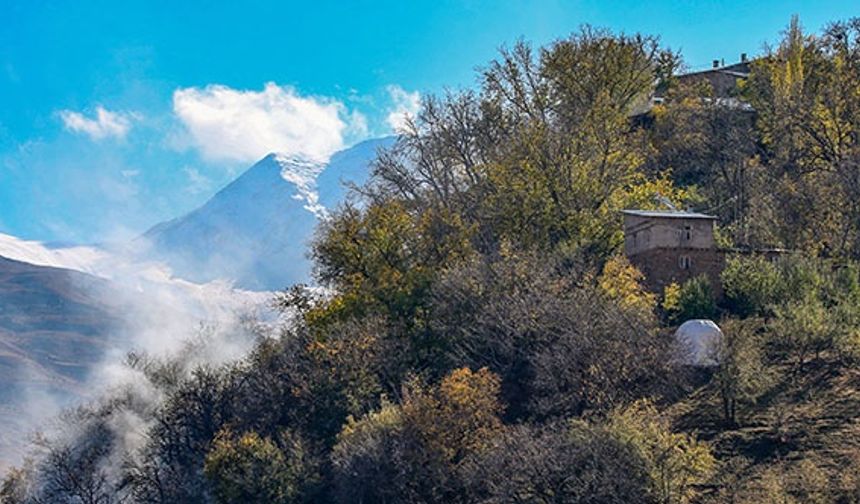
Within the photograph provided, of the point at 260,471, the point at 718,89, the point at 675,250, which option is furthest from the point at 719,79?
the point at 260,471

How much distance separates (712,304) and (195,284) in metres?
173

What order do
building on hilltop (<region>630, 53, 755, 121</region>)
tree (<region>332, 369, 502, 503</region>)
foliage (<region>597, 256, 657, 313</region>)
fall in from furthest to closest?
building on hilltop (<region>630, 53, 755, 121</region>) < foliage (<region>597, 256, 657, 313</region>) < tree (<region>332, 369, 502, 503</region>)

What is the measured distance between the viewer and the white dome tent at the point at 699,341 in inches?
1153

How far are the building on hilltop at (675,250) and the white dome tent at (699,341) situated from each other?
18.4 ft

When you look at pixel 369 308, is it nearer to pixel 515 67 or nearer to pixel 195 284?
pixel 515 67

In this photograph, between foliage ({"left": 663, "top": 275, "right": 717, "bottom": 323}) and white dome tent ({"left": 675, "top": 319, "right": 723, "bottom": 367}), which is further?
foliage ({"left": 663, "top": 275, "right": 717, "bottom": 323})

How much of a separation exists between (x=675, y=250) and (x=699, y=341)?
7.12m

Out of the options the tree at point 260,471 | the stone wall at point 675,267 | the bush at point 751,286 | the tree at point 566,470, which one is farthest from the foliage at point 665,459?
the stone wall at point 675,267

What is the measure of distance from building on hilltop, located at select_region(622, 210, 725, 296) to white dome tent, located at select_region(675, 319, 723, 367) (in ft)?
18.4

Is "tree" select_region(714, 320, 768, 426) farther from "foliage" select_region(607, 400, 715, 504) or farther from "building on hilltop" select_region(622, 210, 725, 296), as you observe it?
"building on hilltop" select_region(622, 210, 725, 296)

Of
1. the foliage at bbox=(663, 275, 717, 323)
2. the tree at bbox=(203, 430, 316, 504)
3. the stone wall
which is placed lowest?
the tree at bbox=(203, 430, 316, 504)

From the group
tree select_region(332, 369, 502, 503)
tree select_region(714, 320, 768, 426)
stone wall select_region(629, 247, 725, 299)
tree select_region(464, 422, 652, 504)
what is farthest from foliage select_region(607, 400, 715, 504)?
stone wall select_region(629, 247, 725, 299)

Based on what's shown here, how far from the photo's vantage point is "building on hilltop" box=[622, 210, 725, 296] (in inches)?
1444

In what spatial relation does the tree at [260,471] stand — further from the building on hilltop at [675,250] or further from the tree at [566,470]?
the building on hilltop at [675,250]
